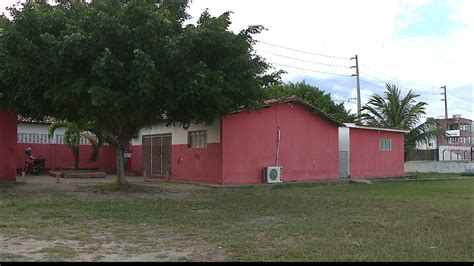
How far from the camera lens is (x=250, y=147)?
902 inches

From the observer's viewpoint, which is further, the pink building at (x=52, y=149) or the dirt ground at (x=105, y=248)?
the pink building at (x=52, y=149)

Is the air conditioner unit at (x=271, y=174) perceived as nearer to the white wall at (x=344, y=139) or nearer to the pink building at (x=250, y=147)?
the pink building at (x=250, y=147)

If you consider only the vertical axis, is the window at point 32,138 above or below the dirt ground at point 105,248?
above

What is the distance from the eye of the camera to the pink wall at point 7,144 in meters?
20.8

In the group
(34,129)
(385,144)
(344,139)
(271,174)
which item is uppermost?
(34,129)

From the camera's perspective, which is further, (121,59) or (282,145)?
(282,145)

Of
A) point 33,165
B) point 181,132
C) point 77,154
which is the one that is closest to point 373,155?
point 181,132

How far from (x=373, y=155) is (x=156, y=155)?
1238 centimetres

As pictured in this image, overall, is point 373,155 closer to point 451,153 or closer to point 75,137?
point 75,137

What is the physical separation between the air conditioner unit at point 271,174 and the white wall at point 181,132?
264 cm

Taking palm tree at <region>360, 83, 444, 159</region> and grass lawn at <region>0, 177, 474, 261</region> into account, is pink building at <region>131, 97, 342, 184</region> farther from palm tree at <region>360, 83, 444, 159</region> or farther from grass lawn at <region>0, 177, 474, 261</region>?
palm tree at <region>360, 83, 444, 159</region>

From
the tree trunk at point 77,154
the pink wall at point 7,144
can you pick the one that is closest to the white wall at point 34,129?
the tree trunk at point 77,154

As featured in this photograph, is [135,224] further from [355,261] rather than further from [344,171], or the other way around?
[344,171]

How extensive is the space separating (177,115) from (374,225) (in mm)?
7969
